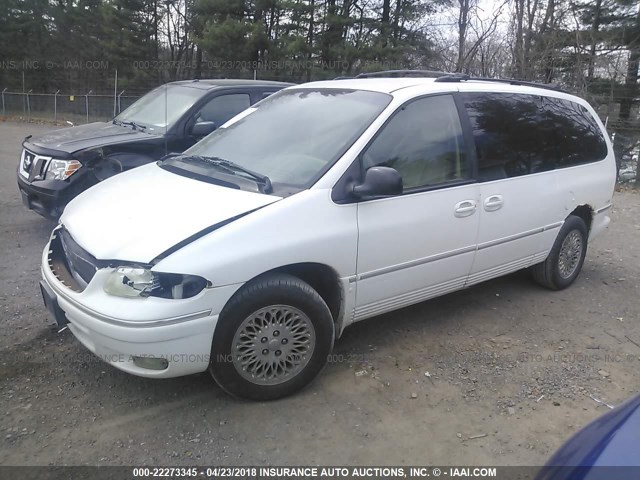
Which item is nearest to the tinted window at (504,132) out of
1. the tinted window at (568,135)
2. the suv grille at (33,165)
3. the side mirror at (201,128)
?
the tinted window at (568,135)

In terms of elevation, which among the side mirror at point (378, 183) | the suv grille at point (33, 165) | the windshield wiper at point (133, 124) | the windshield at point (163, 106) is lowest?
the suv grille at point (33, 165)

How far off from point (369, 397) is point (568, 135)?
3202 millimetres

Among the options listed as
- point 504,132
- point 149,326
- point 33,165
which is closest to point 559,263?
point 504,132

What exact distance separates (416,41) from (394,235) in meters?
22.0

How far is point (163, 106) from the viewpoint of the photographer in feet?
21.8

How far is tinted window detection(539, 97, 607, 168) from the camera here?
4.61 metres

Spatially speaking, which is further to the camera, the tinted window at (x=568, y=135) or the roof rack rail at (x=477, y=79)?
the tinted window at (x=568, y=135)

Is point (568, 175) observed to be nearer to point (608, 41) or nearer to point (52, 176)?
point (52, 176)

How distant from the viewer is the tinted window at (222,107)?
21.0 ft

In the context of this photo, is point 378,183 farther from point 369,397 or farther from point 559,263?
point 559,263

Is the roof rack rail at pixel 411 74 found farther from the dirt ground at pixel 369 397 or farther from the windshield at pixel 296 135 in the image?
the dirt ground at pixel 369 397

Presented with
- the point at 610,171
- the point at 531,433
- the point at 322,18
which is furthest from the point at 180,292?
the point at 322,18

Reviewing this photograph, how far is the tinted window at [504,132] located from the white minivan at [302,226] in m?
0.01

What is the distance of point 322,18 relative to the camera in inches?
901
